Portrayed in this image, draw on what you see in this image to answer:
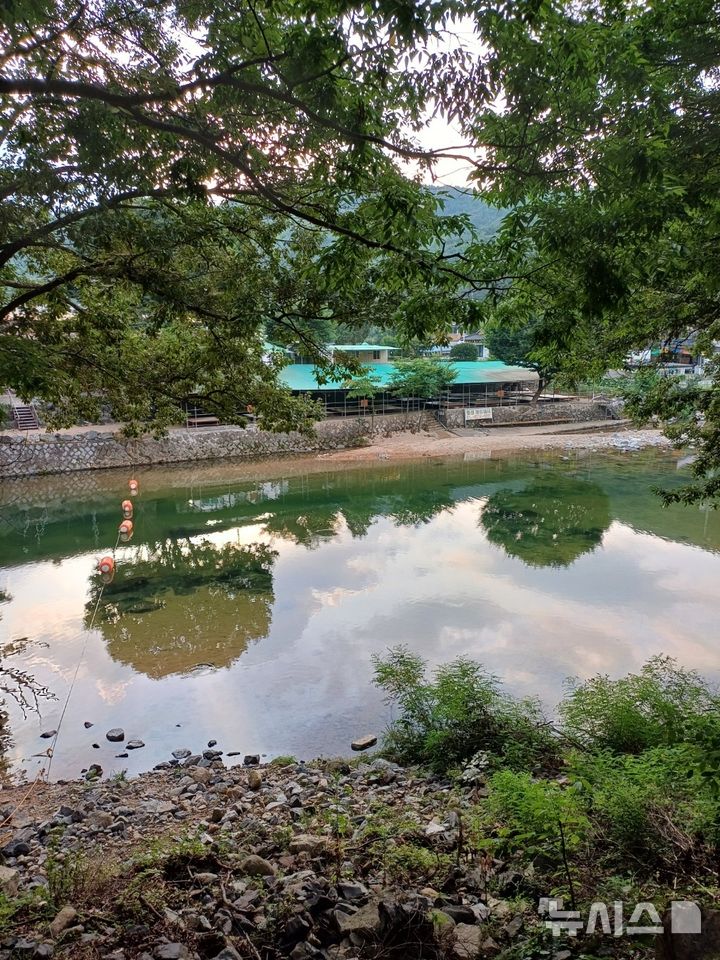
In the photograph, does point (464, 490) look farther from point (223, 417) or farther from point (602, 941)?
point (602, 941)

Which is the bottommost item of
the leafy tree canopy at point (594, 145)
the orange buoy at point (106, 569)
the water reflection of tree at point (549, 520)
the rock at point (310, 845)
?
the water reflection of tree at point (549, 520)

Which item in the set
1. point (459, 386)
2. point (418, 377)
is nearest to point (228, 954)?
point (418, 377)

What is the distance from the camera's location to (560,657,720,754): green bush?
636 cm

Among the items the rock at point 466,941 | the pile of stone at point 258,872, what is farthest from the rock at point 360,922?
the rock at point 466,941

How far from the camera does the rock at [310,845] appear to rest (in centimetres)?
475

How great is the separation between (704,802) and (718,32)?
528cm

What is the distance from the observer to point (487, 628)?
1148cm

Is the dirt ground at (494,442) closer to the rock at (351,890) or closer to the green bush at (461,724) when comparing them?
the green bush at (461,724)

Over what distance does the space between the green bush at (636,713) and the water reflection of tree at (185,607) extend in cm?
610

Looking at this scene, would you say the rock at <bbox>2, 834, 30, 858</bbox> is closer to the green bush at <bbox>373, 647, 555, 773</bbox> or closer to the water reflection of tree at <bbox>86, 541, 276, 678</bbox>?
the green bush at <bbox>373, 647, 555, 773</bbox>

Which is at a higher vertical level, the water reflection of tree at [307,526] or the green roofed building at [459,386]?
the green roofed building at [459,386]

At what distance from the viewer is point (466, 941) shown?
324 centimetres

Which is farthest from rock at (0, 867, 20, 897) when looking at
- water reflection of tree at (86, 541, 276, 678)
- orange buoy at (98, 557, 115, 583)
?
orange buoy at (98, 557, 115, 583)

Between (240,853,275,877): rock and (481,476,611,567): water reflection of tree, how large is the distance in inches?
472
